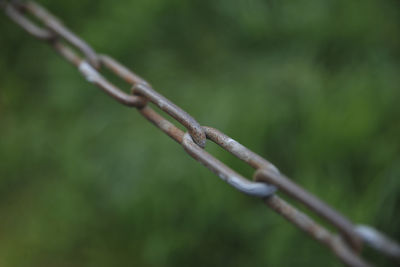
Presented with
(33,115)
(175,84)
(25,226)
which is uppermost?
(175,84)

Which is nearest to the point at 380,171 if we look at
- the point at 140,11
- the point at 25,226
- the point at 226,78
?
the point at 226,78

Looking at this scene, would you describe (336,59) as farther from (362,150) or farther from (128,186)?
(128,186)

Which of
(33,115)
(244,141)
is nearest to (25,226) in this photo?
(33,115)

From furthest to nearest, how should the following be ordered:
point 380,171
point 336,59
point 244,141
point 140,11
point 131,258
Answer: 1. point 140,11
2. point 336,59
3. point 131,258
4. point 244,141
5. point 380,171

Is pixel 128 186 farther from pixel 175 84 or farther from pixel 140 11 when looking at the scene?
pixel 140 11

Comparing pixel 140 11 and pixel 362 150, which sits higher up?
pixel 140 11

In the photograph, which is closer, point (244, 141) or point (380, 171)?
point (380, 171)

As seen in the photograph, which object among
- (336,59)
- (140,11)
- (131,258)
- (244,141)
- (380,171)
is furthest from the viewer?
(140,11)
